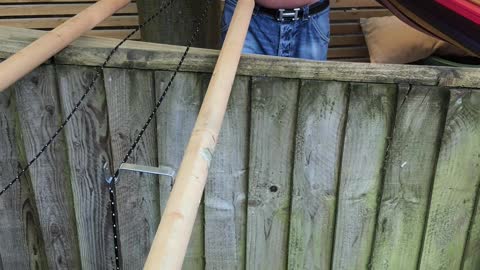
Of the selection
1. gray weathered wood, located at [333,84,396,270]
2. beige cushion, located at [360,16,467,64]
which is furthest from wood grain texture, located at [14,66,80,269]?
beige cushion, located at [360,16,467,64]

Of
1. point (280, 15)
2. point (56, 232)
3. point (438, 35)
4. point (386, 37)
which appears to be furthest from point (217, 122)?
point (386, 37)

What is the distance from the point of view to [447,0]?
56.7 inches

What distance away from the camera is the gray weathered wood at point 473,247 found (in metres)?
1.38

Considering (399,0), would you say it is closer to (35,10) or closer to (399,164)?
(399,164)

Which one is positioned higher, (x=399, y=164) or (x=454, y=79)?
(x=454, y=79)

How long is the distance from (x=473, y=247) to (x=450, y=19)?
60cm

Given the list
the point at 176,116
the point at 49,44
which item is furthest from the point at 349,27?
the point at 49,44

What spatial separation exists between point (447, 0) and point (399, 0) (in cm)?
22

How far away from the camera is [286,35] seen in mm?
1709

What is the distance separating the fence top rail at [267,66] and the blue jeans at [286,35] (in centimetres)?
47

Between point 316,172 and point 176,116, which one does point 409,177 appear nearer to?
point 316,172

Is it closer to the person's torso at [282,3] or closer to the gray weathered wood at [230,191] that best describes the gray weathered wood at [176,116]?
the gray weathered wood at [230,191]

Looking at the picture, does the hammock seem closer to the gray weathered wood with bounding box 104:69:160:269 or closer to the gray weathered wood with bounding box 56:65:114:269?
the gray weathered wood with bounding box 104:69:160:269

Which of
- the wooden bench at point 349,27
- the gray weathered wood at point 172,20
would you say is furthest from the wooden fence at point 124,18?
the gray weathered wood at point 172,20
